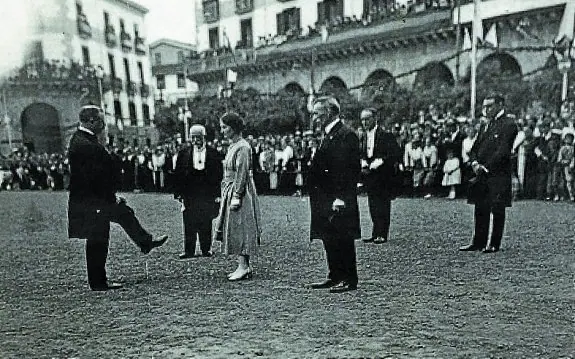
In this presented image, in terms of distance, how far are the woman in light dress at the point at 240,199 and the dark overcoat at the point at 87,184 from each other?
80cm

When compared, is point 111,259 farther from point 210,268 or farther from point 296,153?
point 296,153

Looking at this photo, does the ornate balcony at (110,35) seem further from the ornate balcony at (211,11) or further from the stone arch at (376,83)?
the stone arch at (376,83)

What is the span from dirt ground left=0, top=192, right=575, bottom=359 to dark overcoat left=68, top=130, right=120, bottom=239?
507 millimetres

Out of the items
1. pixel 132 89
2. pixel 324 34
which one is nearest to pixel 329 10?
pixel 324 34

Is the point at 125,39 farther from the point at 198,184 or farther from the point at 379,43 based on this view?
the point at 379,43

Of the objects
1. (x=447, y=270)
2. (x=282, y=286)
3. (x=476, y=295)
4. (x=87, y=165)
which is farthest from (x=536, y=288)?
(x=87, y=165)

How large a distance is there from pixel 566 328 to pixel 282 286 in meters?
1.82

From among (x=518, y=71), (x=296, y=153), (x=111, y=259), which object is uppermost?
(x=518, y=71)

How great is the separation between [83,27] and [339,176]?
1921 millimetres

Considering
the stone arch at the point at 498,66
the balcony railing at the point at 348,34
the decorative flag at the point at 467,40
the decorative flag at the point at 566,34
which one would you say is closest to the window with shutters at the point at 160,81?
the decorative flag at the point at 566,34

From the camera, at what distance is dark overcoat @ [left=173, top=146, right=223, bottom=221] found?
4.99m

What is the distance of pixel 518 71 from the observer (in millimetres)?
12453

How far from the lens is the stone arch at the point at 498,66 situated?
41.0 feet

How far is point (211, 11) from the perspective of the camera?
21.0ft
